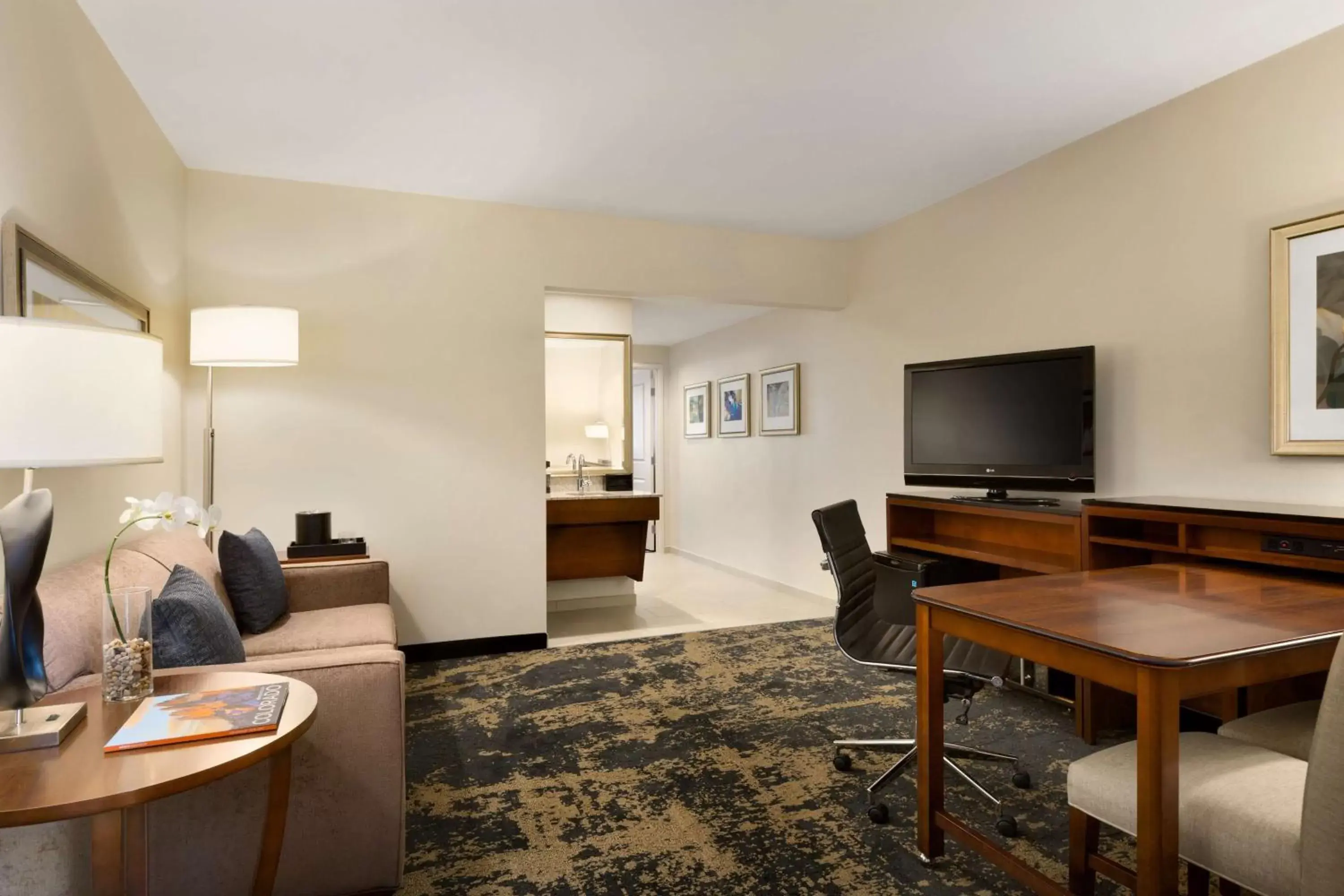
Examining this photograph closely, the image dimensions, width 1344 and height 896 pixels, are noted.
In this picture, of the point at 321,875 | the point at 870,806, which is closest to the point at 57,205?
the point at 321,875

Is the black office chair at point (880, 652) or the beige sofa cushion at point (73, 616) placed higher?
the beige sofa cushion at point (73, 616)

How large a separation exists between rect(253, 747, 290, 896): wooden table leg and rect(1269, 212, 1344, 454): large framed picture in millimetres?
3303

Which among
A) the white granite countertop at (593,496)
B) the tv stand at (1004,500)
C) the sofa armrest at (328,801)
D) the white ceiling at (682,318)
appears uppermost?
the white ceiling at (682,318)

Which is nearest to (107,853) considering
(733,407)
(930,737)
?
(930,737)

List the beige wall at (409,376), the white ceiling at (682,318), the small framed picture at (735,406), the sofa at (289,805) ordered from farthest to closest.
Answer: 1. the small framed picture at (735,406)
2. the white ceiling at (682,318)
3. the beige wall at (409,376)
4. the sofa at (289,805)

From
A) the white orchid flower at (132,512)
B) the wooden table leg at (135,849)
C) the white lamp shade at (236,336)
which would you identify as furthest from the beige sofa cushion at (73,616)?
the white lamp shade at (236,336)

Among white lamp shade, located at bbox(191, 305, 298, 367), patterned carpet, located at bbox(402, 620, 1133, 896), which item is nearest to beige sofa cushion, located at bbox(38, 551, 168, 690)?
patterned carpet, located at bbox(402, 620, 1133, 896)

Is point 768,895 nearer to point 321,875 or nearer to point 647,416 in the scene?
point 321,875

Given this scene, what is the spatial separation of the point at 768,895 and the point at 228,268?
3.81 meters

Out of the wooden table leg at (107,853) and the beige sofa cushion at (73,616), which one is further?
the beige sofa cushion at (73,616)

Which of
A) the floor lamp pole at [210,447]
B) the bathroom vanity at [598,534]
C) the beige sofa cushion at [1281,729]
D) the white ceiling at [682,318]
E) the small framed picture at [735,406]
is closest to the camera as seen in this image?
the beige sofa cushion at [1281,729]

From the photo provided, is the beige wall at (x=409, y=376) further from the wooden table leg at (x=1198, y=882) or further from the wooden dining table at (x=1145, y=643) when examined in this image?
the wooden table leg at (x=1198, y=882)

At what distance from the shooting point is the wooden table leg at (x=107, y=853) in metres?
1.28

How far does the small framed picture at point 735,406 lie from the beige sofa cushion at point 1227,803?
5.22m
